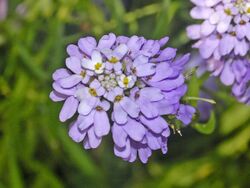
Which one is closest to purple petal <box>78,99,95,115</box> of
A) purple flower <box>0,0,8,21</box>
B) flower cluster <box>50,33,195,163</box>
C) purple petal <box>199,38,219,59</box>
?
flower cluster <box>50,33,195,163</box>

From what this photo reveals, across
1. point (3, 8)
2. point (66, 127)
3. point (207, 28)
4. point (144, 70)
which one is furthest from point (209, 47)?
point (3, 8)

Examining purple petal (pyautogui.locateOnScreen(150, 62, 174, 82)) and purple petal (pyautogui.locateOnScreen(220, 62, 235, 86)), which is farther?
purple petal (pyautogui.locateOnScreen(220, 62, 235, 86))

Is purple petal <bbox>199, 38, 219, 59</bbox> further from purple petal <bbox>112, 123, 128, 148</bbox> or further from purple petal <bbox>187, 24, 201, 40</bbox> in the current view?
purple petal <bbox>112, 123, 128, 148</bbox>

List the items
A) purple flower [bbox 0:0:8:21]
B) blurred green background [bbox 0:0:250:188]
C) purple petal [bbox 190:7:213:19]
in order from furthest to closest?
1. purple flower [bbox 0:0:8:21]
2. blurred green background [bbox 0:0:250:188]
3. purple petal [bbox 190:7:213:19]

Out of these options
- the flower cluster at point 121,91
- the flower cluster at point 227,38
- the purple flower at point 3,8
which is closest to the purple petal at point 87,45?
the flower cluster at point 121,91

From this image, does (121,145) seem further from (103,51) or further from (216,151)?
(216,151)

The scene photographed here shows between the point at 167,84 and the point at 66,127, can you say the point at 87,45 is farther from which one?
the point at 66,127

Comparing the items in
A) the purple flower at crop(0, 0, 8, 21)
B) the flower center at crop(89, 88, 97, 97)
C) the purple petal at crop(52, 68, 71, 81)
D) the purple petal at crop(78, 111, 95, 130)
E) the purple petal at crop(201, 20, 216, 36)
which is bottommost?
the purple petal at crop(78, 111, 95, 130)

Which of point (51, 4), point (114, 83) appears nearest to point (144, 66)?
point (114, 83)
